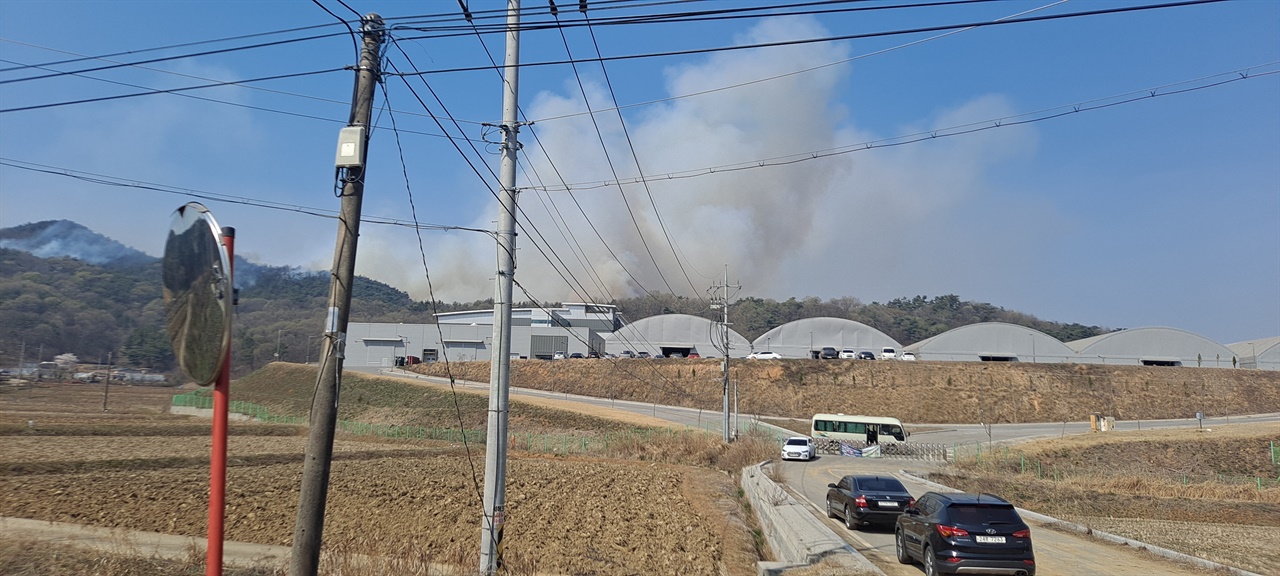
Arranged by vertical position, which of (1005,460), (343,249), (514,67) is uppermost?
(514,67)

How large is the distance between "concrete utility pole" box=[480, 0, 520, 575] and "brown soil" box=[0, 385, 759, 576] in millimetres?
463

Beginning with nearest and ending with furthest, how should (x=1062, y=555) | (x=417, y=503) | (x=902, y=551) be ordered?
(x=902, y=551) → (x=1062, y=555) → (x=417, y=503)

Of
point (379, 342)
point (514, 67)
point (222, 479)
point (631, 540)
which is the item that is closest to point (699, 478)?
point (631, 540)

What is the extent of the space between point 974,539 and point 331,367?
11.7m

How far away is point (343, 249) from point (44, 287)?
15109cm

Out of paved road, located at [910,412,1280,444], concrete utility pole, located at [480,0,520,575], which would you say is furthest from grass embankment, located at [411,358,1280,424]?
concrete utility pole, located at [480,0,520,575]

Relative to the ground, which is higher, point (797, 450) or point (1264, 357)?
point (1264, 357)

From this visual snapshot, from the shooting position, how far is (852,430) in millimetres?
58406

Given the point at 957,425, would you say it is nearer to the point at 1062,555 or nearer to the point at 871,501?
the point at 871,501

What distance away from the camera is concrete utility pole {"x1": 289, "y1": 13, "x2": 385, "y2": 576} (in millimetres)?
8414

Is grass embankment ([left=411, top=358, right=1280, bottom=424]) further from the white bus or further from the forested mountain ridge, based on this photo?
the white bus

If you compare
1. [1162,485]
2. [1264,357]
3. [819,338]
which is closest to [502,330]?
[1162,485]

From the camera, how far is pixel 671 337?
108 meters

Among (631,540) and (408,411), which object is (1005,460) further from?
(408,411)
